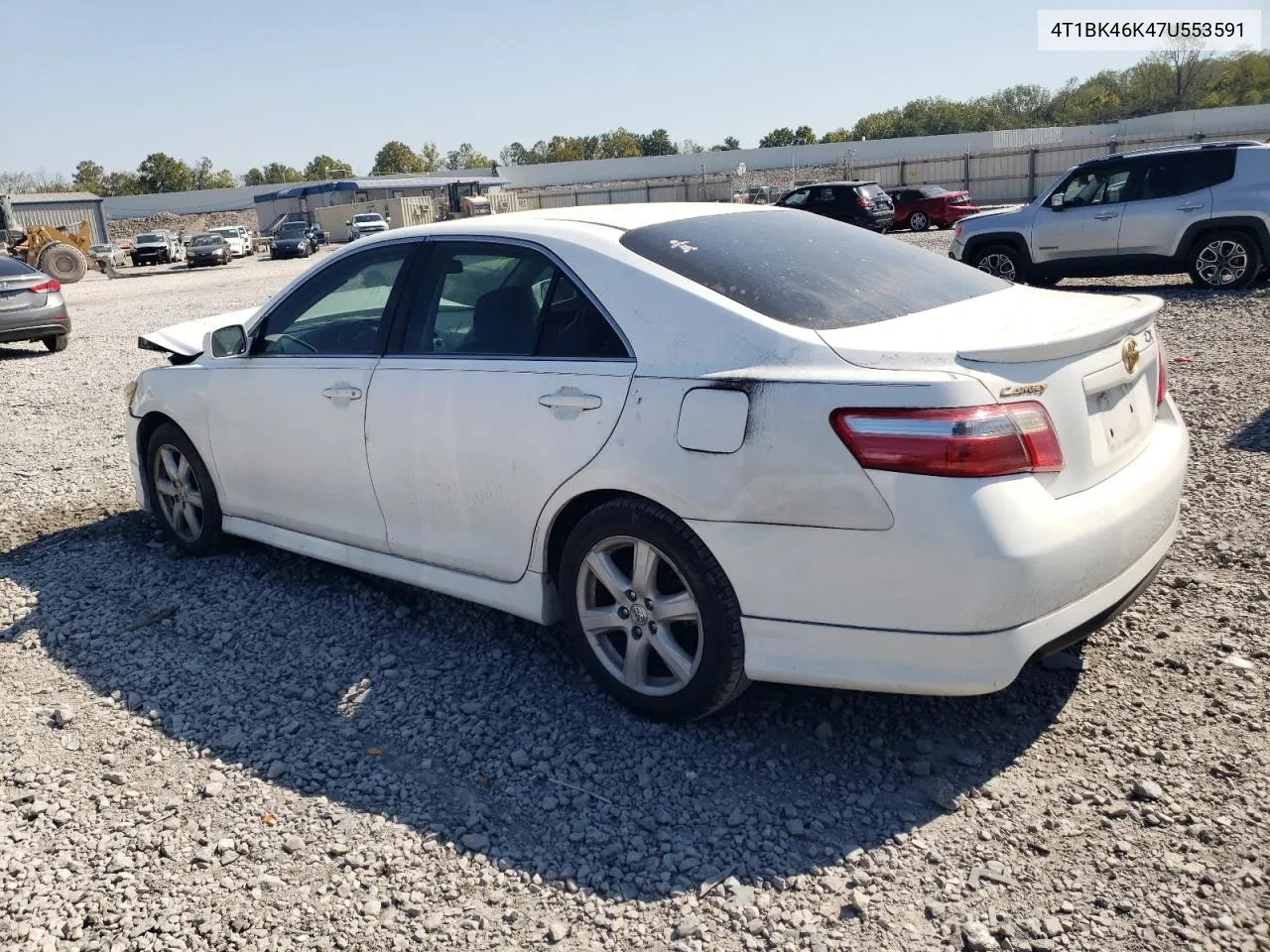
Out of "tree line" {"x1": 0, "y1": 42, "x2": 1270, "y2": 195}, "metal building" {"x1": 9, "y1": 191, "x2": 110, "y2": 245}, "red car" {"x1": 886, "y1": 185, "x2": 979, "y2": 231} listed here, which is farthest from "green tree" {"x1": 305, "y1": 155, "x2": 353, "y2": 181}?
"red car" {"x1": 886, "y1": 185, "x2": 979, "y2": 231}

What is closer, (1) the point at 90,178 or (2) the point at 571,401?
(2) the point at 571,401

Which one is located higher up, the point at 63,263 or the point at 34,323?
the point at 63,263

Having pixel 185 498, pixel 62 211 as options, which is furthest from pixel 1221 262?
pixel 62 211

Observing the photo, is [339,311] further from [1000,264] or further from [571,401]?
[1000,264]

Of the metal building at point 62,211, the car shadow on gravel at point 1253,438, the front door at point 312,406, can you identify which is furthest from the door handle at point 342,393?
the metal building at point 62,211

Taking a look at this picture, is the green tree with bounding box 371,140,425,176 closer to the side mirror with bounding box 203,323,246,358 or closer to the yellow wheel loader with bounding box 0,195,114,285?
the yellow wheel loader with bounding box 0,195,114,285

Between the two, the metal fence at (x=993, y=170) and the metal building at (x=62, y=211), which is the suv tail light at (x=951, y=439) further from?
the metal building at (x=62, y=211)

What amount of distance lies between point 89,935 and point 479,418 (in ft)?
6.36

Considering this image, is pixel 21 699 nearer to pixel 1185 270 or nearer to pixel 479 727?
pixel 479 727

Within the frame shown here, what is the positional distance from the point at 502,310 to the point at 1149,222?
11.5 meters

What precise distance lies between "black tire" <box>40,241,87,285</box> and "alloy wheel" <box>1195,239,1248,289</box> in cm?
3496

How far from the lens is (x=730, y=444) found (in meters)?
3.08

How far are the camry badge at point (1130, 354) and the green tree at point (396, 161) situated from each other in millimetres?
130537

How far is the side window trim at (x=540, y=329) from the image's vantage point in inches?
137
